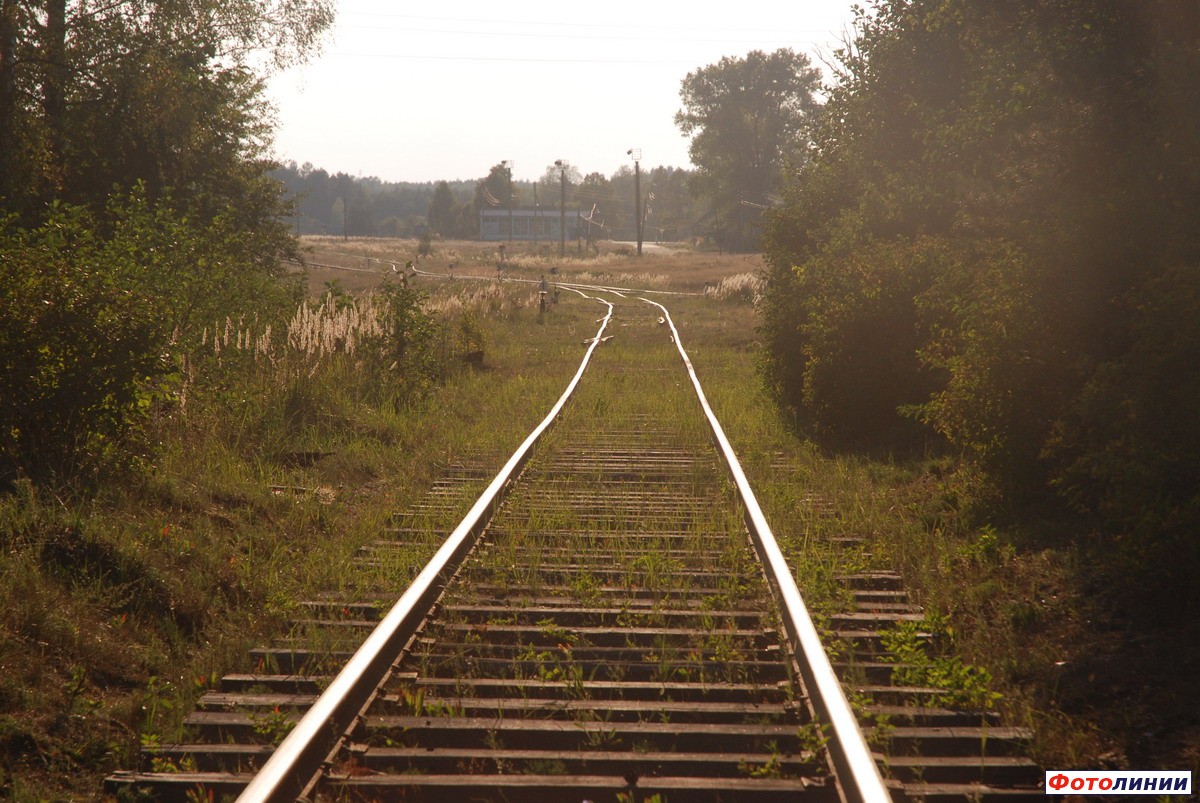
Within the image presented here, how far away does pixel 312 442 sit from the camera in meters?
9.60

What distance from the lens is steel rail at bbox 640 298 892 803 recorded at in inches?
120

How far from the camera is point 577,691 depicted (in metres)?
4.20

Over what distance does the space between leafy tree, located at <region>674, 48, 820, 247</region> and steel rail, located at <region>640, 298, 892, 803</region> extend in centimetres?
8743

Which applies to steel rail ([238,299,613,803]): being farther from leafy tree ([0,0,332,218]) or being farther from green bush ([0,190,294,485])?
leafy tree ([0,0,332,218])

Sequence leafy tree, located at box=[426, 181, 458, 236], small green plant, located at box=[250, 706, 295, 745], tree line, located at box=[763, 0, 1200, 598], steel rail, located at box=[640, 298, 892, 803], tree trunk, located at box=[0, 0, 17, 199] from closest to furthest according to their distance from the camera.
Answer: steel rail, located at box=[640, 298, 892, 803]
small green plant, located at box=[250, 706, 295, 745]
tree line, located at box=[763, 0, 1200, 598]
tree trunk, located at box=[0, 0, 17, 199]
leafy tree, located at box=[426, 181, 458, 236]

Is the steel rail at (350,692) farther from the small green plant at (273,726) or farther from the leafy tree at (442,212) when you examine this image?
the leafy tree at (442,212)

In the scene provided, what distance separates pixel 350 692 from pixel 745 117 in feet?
302

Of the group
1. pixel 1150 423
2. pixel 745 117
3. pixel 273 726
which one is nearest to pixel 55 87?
pixel 273 726

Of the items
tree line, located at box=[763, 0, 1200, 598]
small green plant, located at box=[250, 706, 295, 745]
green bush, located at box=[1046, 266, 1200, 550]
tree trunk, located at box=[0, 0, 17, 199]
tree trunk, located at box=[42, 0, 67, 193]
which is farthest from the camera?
tree trunk, located at box=[42, 0, 67, 193]

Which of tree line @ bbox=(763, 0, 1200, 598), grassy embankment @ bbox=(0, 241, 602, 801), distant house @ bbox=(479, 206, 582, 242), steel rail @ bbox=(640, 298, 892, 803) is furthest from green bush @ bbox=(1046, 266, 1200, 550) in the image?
distant house @ bbox=(479, 206, 582, 242)

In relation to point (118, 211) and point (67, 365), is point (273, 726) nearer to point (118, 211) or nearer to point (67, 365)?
point (67, 365)

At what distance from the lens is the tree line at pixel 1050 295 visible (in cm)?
554

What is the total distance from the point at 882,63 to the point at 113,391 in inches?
574

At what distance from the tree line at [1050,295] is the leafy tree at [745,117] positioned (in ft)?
264
